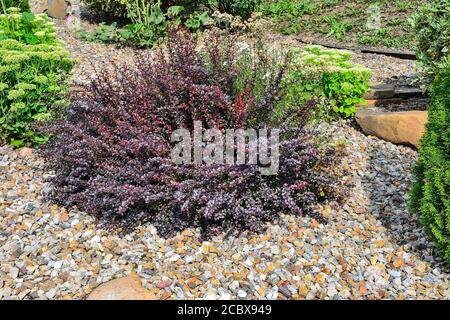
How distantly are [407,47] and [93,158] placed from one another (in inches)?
216

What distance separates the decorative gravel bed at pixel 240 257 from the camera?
10.2 feet

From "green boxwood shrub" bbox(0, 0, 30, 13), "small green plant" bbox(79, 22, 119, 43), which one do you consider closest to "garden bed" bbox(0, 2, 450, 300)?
"small green plant" bbox(79, 22, 119, 43)

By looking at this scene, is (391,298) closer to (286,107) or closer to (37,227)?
(286,107)

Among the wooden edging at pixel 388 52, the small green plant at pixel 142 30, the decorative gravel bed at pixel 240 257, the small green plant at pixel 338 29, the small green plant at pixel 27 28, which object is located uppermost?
the small green plant at pixel 27 28

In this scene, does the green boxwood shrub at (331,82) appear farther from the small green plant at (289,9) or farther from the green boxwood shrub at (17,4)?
the green boxwood shrub at (17,4)

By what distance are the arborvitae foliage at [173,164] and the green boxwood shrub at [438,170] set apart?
71 centimetres

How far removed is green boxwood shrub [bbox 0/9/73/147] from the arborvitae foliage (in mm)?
434

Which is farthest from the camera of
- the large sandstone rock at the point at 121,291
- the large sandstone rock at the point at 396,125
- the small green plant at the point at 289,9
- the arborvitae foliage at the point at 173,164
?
the small green plant at the point at 289,9

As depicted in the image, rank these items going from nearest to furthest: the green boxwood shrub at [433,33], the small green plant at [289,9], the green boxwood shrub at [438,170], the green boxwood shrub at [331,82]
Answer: the green boxwood shrub at [438,170] < the green boxwood shrub at [331,82] < the green boxwood shrub at [433,33] < the small green plant at [289,9]

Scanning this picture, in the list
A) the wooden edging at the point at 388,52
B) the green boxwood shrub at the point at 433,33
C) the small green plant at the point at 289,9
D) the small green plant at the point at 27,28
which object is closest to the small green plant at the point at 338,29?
the wooden edging at the point at 388,52

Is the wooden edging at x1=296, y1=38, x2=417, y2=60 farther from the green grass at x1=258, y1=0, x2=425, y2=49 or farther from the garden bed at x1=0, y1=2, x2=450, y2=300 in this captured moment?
the garden bed at x1=0, y1=2, x2=450, y2=300

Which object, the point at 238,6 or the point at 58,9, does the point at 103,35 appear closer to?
the point at 58,9

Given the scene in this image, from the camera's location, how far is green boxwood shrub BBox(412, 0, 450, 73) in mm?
5070

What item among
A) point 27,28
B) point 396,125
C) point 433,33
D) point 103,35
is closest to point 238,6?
point 103,35
